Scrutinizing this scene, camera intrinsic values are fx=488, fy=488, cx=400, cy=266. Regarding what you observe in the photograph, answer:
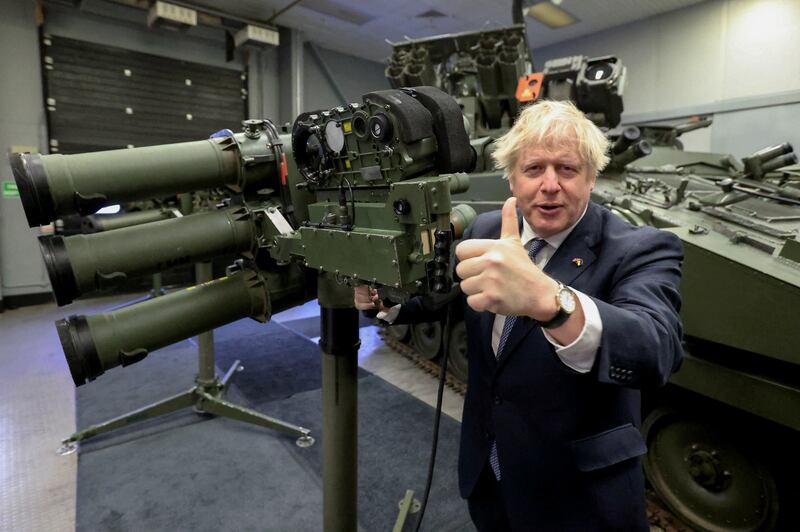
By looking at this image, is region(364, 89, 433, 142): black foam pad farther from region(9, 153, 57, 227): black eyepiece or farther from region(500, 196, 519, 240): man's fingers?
region(9, 153, 57, 227): black eyepiece

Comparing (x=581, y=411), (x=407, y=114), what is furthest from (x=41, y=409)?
(x=581, y=411)

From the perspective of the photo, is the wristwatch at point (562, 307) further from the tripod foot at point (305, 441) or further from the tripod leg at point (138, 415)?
the tripod leg at point (138, 415)

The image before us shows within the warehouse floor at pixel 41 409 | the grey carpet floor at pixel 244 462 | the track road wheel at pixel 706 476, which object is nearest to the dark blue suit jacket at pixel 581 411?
the grey carpet floor at pixel 244 462

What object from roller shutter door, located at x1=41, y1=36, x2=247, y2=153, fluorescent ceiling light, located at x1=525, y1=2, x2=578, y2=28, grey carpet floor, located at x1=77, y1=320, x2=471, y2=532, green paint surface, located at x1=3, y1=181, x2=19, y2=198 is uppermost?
fluorescent ceiling light, located at x1=525, y1=2, x2=578, y2=28

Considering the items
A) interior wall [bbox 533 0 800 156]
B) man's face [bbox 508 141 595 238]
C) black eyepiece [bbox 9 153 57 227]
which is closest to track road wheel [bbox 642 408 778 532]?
man's face [bbox 508 141 595 238]

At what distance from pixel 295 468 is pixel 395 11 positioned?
26.5 ft

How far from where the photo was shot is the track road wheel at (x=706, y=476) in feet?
7.96

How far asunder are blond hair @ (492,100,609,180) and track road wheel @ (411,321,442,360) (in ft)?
12.2

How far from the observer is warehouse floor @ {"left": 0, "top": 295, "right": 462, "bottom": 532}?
8.80 ft

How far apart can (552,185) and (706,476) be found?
230 centimetres

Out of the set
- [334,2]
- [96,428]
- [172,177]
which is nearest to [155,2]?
[334,2]

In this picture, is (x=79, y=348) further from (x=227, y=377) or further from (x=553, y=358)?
(x=227, y=377)

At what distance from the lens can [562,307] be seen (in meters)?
0.86

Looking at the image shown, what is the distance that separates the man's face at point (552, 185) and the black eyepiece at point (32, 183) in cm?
134
